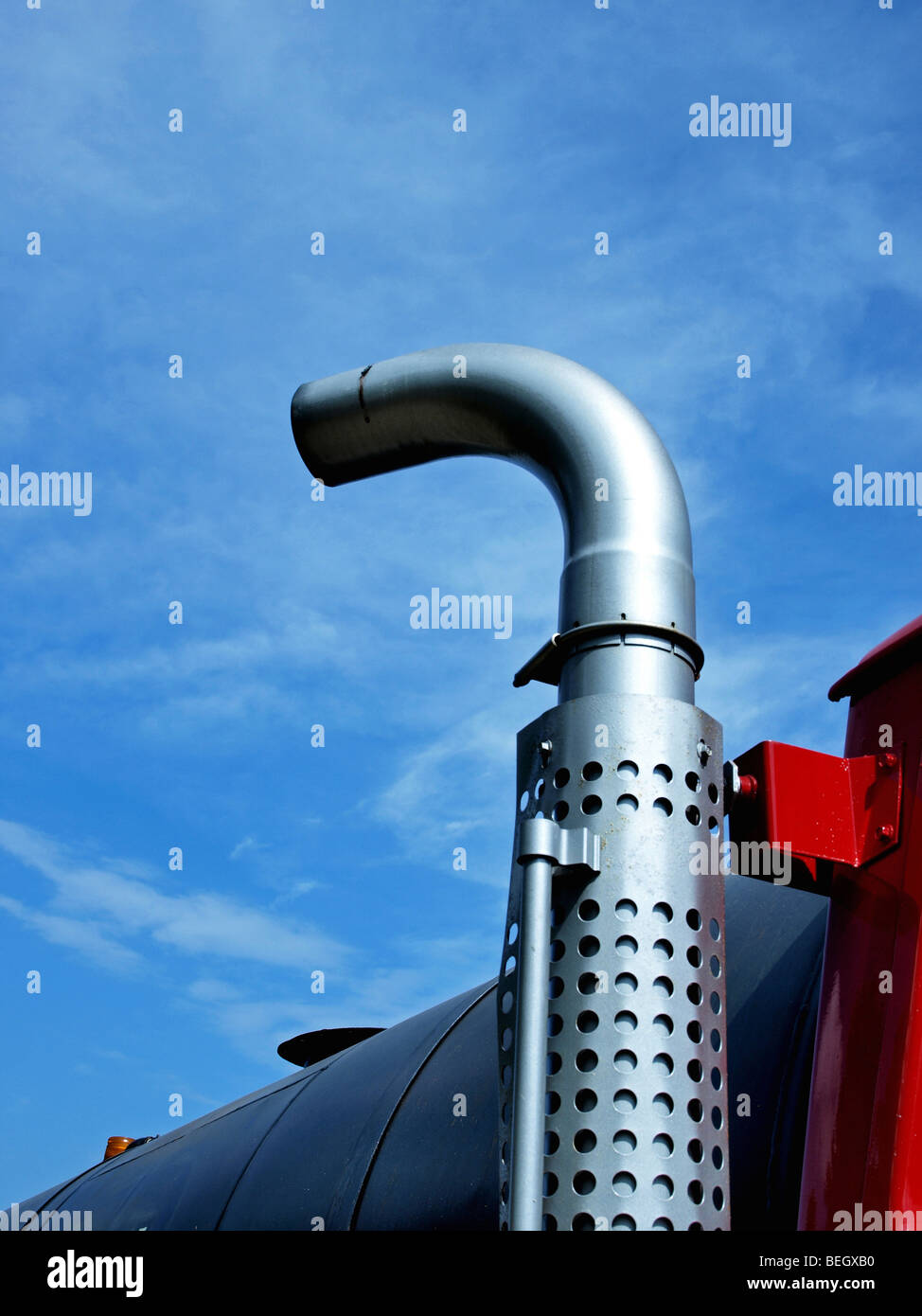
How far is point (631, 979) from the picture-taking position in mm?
1858

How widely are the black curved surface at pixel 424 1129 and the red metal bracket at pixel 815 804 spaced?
1.65 ft

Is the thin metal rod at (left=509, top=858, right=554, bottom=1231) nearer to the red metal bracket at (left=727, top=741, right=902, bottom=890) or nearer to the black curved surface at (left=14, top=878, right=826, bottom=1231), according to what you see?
the red metal bracket at (left=727, top=741, right=902, bottom=890)

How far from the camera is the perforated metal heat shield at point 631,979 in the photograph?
1781mm

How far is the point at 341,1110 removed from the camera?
4.36m

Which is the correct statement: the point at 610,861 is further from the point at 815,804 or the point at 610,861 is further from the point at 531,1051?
the point at 815,804

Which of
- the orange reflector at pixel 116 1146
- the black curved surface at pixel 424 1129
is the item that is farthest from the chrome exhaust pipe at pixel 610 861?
the orange reflector at pixel 116 1146

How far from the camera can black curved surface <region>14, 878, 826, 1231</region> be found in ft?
8.23

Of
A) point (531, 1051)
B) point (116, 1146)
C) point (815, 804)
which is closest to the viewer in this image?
point (531, 1051)

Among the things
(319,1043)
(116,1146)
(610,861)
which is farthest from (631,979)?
(116,1146)

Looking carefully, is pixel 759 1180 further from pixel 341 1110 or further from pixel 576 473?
pixel 341 1110

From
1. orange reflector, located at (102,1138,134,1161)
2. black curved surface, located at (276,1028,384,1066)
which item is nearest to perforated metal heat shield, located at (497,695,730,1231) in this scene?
black curved surface, located at (276,1028,384,1066)

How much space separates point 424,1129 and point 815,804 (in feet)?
6.61

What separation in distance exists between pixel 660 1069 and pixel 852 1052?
1.51 feet
